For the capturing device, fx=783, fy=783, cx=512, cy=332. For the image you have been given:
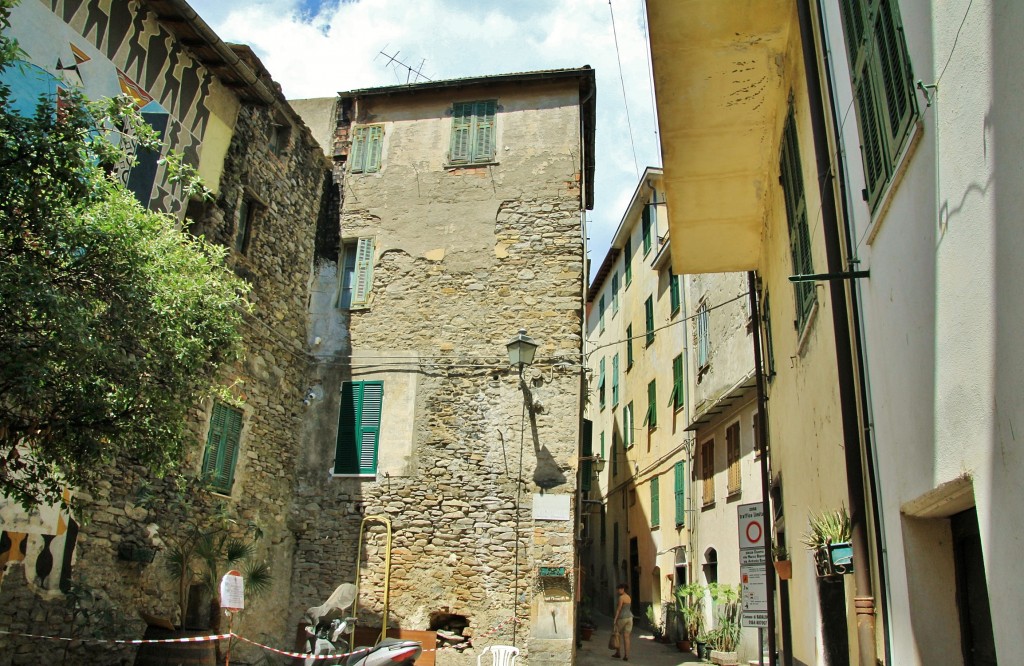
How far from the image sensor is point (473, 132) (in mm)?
14070

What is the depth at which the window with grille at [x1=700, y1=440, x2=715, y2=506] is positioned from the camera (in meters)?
16.8

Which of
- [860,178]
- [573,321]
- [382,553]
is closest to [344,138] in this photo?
[573,321]

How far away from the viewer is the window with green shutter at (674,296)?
19766 millimetres

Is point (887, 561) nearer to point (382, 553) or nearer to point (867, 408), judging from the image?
point (867, 408)

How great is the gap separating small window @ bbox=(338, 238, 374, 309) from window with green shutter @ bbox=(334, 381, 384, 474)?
1.47 metres

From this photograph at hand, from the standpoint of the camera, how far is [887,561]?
4.30 metres

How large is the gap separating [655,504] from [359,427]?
10.7 meters

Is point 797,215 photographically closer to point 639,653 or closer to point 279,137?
point 279,137

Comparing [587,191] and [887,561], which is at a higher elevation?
[587,191]

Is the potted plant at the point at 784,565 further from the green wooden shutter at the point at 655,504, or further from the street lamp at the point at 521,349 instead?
the green wooden shutter at the point at 655,504

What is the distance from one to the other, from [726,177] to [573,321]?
16.5ft

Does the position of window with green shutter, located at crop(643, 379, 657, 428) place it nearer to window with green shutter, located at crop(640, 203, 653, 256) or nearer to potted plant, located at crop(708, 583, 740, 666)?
window with green shutter, located at crop(640, 203, 653, 256)

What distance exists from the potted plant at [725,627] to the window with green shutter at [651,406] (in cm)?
693

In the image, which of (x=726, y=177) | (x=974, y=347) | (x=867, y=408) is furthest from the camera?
(x=726, y=177)
